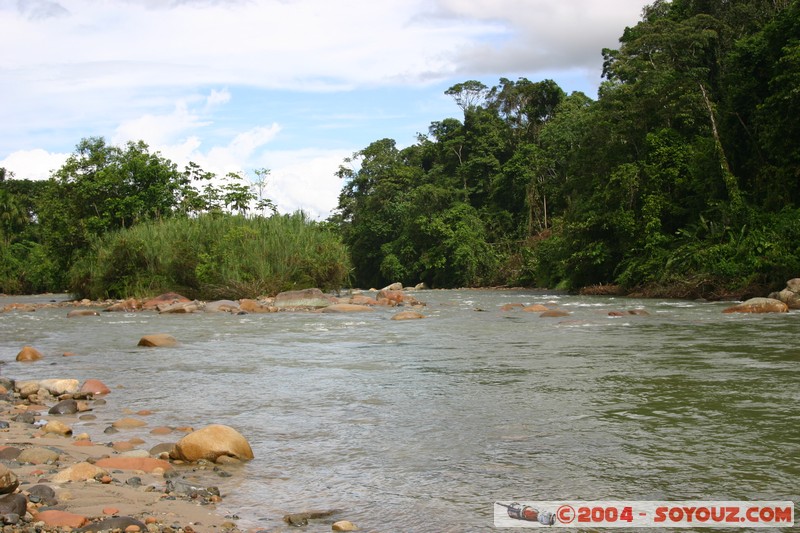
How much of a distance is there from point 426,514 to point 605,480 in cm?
126

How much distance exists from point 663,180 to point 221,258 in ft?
54.9

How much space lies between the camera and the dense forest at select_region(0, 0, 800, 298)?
72.9 ft

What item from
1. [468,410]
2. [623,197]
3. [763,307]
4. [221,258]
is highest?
[623,197]

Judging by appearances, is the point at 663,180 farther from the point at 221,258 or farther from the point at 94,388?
the point at 94,388

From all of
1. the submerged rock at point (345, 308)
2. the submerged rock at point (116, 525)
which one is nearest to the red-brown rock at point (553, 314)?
the submerged rock at point (345, 308)

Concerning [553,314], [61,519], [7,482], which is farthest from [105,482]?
[553,314]

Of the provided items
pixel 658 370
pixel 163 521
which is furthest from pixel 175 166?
pixel 163 521

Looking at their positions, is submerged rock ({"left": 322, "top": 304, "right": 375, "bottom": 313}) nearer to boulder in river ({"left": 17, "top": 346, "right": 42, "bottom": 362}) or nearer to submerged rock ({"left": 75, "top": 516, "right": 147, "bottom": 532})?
boulder in river ({"left": 17, "top": 346, "right": 42, "bottom": 362})

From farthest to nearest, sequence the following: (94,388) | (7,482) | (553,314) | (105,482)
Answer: (553,314)
(94,388)
(105,482)
(7,482)

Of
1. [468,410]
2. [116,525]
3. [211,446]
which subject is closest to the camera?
[116,525]

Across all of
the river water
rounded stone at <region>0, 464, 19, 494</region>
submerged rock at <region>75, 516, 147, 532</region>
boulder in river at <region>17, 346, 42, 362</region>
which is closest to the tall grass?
the river water

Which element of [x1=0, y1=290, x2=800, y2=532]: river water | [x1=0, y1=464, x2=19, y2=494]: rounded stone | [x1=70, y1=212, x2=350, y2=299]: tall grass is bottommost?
[x1=0, y1=290, x2=800, y2=532]: river water

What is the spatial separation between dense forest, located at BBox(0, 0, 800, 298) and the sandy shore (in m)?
18.9

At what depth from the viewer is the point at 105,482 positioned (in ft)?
14.4
